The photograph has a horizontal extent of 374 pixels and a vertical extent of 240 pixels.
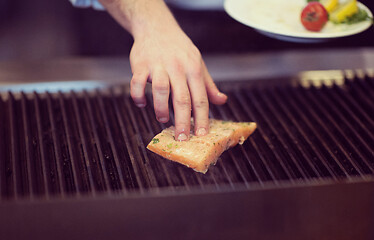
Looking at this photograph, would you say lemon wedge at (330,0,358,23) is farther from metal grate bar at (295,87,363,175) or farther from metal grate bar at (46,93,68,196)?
metal grate bar at (46,93,68,196)

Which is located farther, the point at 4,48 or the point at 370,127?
the point at 4,48

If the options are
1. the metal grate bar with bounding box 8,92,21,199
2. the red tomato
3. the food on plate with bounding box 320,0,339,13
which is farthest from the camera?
the food on plate with bounding box 320,0,339,13

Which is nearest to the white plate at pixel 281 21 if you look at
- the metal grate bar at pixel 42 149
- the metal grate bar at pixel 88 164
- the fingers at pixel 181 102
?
the fingers at pixel 181 102

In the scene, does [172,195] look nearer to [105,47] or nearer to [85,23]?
[105,47]

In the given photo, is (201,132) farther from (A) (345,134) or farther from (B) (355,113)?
(B) (355,113)

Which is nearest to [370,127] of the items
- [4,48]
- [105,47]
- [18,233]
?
[18,233]

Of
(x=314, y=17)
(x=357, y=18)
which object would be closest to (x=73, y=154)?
(x=314, y=17)

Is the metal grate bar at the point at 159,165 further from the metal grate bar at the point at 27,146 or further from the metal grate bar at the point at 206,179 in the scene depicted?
the metal grate bar at the point at 27,146

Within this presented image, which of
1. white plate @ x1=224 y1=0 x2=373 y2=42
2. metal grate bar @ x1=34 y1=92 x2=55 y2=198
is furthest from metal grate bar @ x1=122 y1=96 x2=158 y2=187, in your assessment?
white plate @ x1=224 y1=0 x2=373 y2=42
